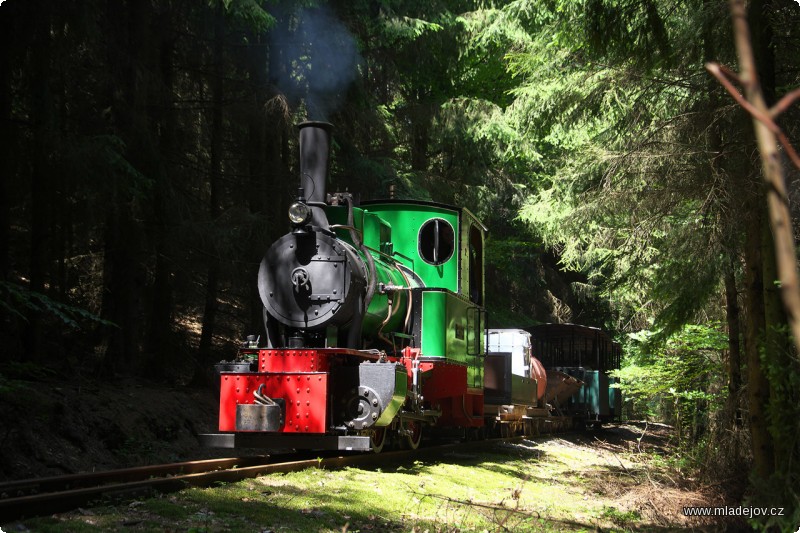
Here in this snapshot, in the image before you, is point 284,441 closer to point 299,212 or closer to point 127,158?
point 299,212

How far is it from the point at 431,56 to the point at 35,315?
12276 millimetres

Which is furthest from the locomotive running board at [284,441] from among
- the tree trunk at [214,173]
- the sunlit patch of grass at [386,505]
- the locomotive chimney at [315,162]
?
the tree trunk at [214,173]

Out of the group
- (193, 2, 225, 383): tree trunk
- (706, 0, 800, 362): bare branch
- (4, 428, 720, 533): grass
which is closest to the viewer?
(706, 0, 800, 362): bare branch

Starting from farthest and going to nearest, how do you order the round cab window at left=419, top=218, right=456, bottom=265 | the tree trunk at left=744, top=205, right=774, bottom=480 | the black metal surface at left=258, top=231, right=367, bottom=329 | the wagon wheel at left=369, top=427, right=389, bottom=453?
1. the round cab window at left=419, top=218, right=456, bottom=265
2. the wagon wheel at left=369, top=427, right=389, bottom=453
3. the black metal surface at left=258, top=231, right=367, bottom=329
4. the tree trunk at left=744, top=205, right=774, bottom=480

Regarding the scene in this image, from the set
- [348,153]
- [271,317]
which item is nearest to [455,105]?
[348,153]

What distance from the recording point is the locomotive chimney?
934 cm

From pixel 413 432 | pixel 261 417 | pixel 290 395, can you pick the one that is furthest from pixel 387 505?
pixel 413 432

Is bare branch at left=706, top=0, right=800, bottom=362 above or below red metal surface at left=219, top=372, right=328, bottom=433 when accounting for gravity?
above

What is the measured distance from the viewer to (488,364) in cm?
1408

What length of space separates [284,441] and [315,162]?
10.5 ft

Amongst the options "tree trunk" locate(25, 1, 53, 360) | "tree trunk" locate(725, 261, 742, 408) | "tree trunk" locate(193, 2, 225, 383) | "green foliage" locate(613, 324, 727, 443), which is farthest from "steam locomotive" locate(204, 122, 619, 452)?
"tree trunk" locate(193, 2, 225, 383)

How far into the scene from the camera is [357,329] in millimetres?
9242

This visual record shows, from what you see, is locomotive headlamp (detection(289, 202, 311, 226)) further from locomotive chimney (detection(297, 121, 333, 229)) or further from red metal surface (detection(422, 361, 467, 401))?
red metal surface (detection(422, 361, 467, 401))

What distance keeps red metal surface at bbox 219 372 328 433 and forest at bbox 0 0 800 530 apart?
67.4 inches
